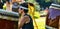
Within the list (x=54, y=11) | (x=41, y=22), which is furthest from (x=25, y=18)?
(x=54, y=11)

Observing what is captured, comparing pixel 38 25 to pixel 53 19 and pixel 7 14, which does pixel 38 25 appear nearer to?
pixel 53 19

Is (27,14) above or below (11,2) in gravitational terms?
below

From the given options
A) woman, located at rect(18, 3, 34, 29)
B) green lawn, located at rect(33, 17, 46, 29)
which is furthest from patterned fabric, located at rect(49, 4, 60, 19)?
woman, located at rect(18, 3, 34, 29)

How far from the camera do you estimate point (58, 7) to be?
1.50m

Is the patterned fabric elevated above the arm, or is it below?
above

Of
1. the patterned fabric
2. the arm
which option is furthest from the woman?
the patterned fabric

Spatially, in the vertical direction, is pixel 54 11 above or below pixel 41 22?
above

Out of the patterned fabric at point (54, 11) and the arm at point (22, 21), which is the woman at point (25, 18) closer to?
the arm at point (22, 21)

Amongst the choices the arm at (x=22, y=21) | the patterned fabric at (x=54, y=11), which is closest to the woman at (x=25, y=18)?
the arm at (x=22, y=21)

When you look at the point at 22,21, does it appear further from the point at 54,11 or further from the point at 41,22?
the point at 54,11

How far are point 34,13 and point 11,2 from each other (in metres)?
0.25

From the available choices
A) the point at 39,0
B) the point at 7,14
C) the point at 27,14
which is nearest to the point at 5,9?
the point at 7,14

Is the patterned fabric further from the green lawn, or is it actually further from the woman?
the woman

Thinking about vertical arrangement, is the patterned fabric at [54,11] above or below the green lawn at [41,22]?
above
